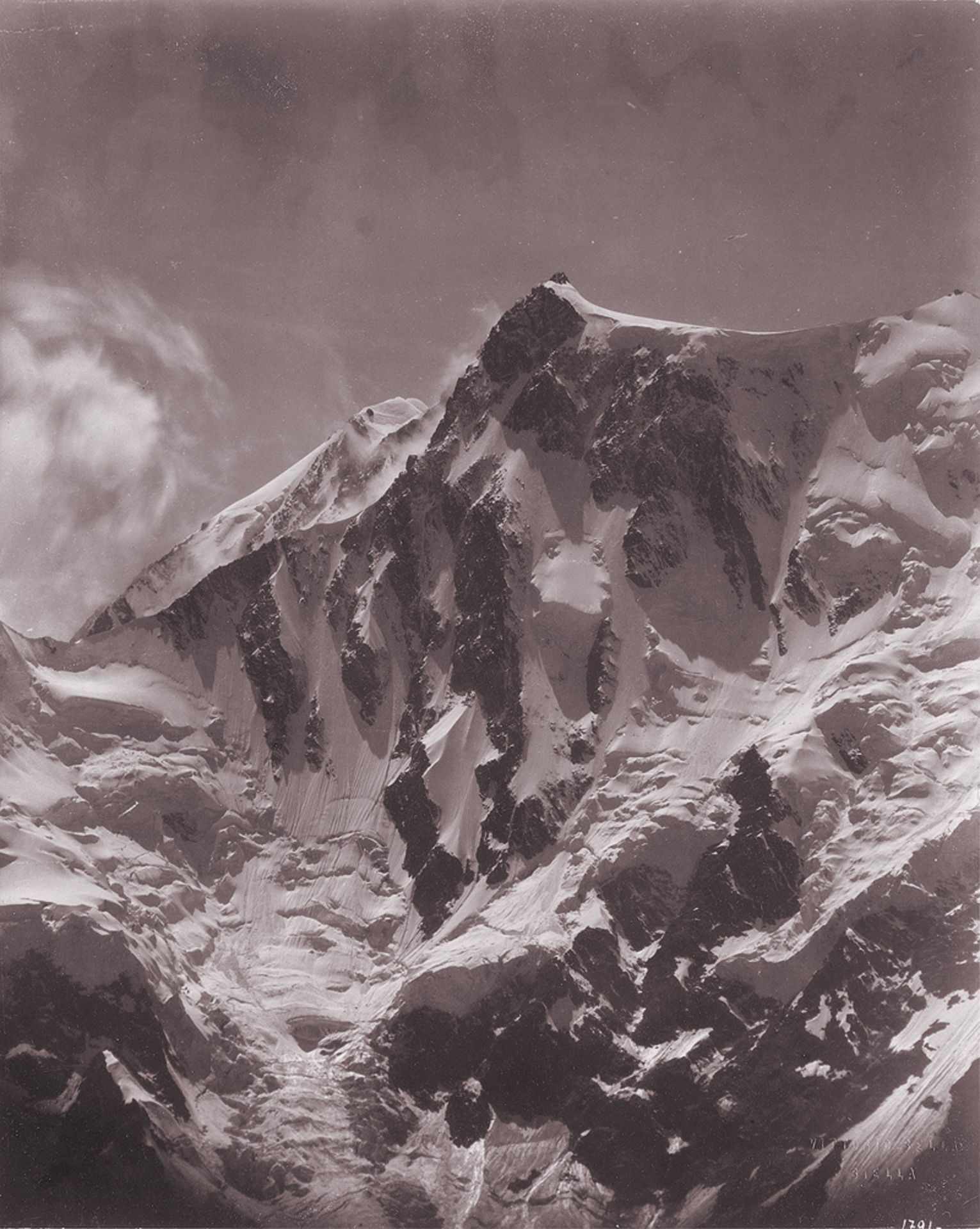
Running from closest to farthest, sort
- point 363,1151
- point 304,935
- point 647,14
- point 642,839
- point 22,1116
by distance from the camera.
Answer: point 647,14 < point 22,1116 < point 363,1151 < point 642,839 < point 304,935

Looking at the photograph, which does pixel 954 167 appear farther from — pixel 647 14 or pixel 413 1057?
pixel 413 1057

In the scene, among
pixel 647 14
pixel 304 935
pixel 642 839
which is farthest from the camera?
pixel 304 935

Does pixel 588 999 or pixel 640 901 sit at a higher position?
pixel 640 901

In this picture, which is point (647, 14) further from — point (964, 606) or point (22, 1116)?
point (22, 1116)

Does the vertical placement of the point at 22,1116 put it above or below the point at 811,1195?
above

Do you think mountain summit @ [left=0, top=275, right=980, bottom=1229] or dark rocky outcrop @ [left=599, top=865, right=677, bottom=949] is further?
dark rocky outcrop @ [left=599, top=865, right=677, bottom=949]

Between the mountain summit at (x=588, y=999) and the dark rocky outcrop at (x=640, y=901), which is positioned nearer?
the mountain summit at (x=588, y=999)

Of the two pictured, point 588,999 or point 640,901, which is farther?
point 640,901

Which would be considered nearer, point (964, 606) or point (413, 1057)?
point (413, 1057)

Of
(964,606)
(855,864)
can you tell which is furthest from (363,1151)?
(964,606)

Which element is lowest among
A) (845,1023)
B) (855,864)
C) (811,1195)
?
(811,1195)
